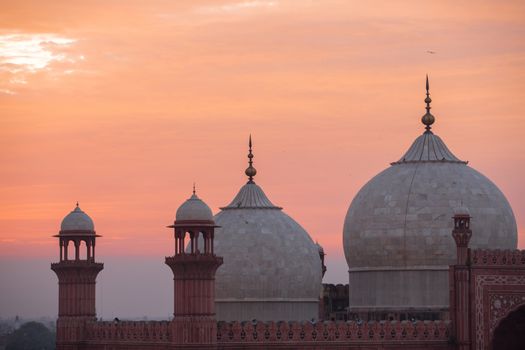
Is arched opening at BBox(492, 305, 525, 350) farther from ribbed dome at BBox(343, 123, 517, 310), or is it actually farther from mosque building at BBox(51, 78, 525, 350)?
ribbed dome at BBox(343, 123, 517, 310)

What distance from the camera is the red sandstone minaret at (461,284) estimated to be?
46031mm

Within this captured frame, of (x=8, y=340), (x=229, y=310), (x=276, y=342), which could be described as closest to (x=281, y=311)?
(x=229, y=310)

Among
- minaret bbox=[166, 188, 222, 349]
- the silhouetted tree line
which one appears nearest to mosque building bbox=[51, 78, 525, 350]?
minaret bbox=[166, 188, 222, 349]

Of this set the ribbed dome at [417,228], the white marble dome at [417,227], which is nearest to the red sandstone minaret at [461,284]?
the white marble dome at [417,227]

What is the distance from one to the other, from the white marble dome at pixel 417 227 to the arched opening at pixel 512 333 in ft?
7.86

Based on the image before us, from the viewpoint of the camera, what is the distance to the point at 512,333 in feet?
157

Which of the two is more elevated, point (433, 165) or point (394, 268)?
point (433, 165)

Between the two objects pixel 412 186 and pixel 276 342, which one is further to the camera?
pixel 412 186

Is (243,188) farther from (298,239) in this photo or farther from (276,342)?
(276,342)

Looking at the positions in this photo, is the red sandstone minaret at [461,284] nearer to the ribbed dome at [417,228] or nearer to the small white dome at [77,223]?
the ribbed dome at [417,228]

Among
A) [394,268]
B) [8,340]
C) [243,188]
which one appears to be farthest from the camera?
[8,340]

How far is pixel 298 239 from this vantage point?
52625 mm

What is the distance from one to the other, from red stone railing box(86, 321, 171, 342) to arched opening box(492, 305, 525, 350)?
9.77 meters

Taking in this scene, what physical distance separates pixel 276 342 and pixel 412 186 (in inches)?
282
